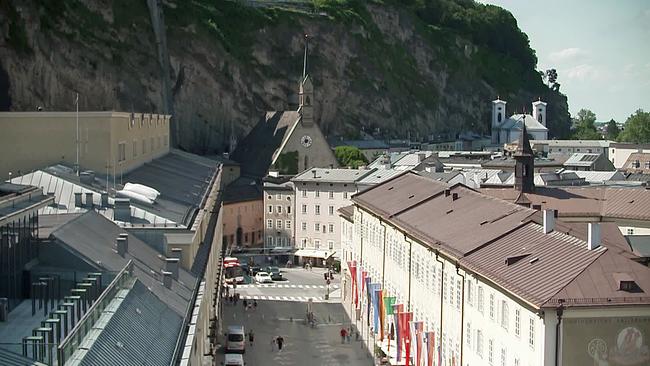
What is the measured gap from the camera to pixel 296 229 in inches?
3100

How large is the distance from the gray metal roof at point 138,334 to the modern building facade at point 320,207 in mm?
53309

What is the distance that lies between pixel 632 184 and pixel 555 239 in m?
39.2

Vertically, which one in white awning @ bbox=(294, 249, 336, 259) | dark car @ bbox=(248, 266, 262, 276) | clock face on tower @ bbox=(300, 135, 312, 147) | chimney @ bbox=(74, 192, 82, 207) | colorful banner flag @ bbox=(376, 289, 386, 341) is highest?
clock face on tower @ bbox=(300, 135, 312, 147)

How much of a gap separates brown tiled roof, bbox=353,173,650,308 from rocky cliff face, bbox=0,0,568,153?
47.9 m

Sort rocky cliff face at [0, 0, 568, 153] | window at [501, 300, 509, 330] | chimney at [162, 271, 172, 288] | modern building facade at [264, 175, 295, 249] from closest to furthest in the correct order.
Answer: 1. chimney at [162, 271, 172, 288]
2. window at [501, 300, 509, 330]
3. modern building facade at [264, 175, 295, 249]
4. rocky cliff face at [0, 0, 568, 153]

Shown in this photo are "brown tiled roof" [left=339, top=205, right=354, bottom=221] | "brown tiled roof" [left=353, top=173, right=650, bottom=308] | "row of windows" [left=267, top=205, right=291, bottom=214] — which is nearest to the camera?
"brown tiled roof" [left=353, top=173, right=650, bottom=308]

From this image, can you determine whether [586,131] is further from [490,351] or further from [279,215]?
[490,351]

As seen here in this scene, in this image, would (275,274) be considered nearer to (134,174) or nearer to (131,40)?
(134,174)

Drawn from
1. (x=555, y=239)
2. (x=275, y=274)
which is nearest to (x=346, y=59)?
(x=275, y=274)

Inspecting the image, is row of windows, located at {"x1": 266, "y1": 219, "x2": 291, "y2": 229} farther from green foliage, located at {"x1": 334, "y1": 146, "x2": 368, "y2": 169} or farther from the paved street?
green foliage, located at {"x1": 334, "y1": 146, "x2": 368, "y2": 169}

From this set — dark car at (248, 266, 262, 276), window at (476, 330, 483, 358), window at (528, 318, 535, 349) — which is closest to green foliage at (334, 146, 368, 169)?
dark car at (248, 266, 262, 276)

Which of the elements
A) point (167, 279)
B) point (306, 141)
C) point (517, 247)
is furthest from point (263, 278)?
point (167, 279)

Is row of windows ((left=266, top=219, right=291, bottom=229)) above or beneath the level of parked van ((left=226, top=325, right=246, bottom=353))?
above

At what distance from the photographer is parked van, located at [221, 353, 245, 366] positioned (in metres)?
39.3
